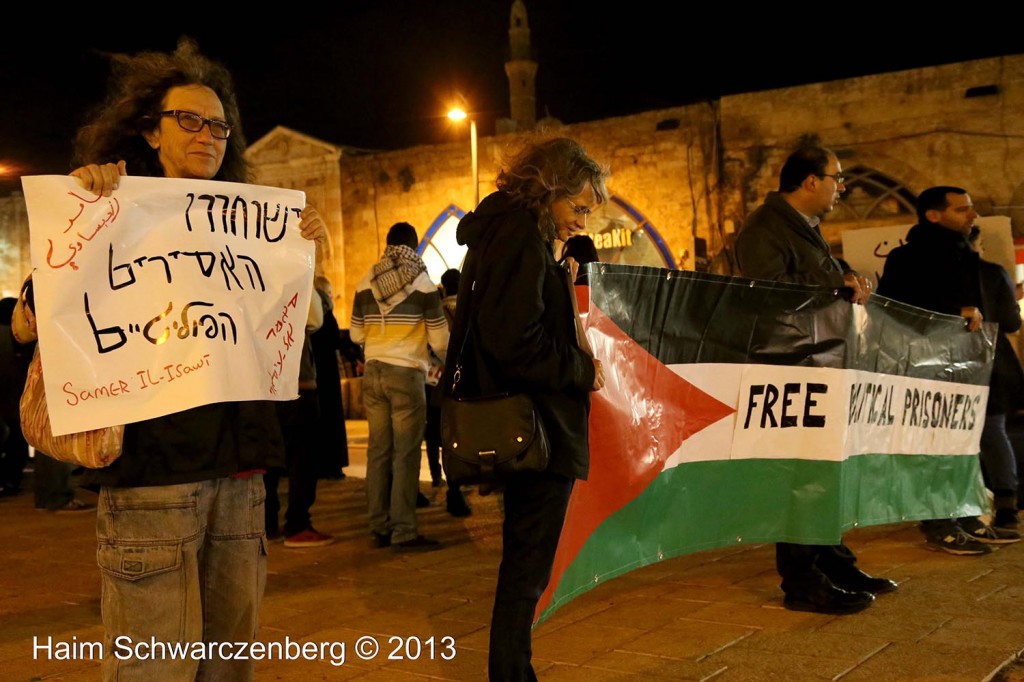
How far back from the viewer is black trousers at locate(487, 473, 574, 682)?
345 cm

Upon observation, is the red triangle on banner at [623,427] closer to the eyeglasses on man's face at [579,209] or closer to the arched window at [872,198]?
the eyeglasses on man's face at [579,209]

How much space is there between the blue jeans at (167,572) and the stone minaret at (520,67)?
39.9 metres

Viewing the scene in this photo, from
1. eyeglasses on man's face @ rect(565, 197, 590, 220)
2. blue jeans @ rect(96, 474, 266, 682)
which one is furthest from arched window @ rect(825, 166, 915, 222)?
blue jeans @ rect(96, 474, 266, 682)

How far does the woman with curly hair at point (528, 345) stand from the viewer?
3.38m

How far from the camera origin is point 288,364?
120 inches

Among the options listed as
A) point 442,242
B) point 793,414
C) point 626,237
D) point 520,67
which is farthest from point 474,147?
point 793,414

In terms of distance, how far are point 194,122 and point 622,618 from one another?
3.03 metres

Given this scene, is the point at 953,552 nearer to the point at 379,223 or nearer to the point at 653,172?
the point at 653,172

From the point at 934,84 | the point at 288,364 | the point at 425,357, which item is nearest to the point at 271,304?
the point at 288,364

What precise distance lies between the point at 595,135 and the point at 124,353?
22.5m

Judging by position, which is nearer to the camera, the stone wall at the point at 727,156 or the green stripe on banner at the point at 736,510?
the green stripe on banner at the point at 736,510

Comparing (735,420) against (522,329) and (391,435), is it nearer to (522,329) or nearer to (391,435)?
(522,329)

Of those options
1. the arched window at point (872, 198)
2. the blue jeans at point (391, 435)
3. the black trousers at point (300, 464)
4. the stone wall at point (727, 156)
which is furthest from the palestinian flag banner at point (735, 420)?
the arched window at point (872, 198)

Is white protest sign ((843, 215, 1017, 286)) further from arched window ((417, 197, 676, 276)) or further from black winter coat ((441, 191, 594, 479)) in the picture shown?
arched window ((417, 197, 676, 276))
